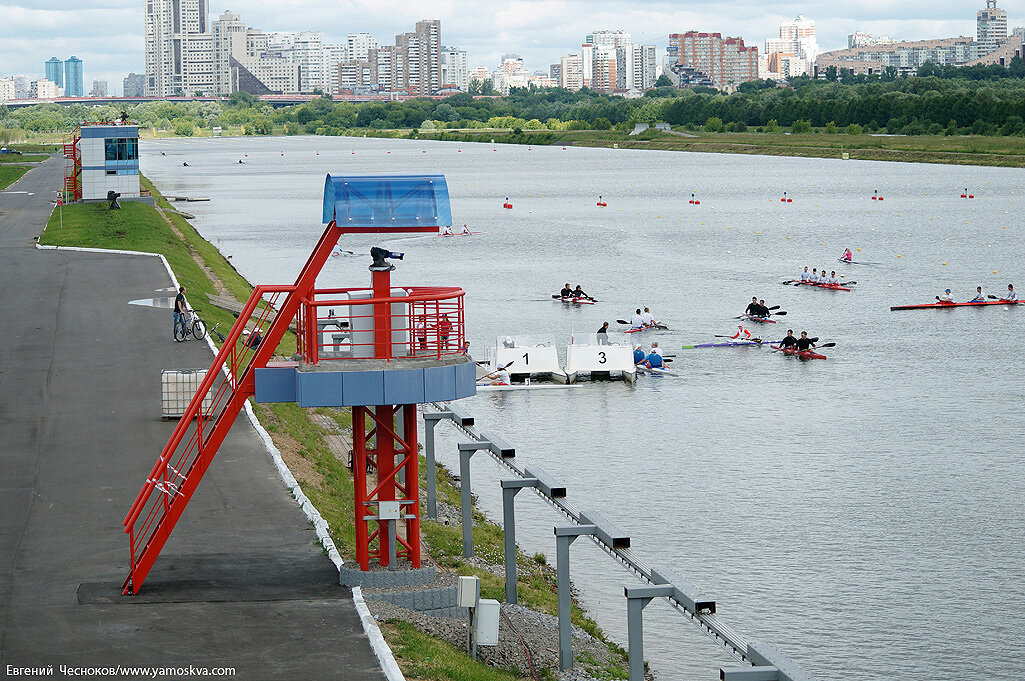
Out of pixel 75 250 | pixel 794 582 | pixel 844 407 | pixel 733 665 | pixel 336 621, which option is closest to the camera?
pixel 336 621

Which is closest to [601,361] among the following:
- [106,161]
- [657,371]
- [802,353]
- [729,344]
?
[657,371]

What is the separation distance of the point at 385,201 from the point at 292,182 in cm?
17143

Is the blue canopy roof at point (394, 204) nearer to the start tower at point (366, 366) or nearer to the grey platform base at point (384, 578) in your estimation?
the start tower at point (366, 366)

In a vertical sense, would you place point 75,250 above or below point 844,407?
above

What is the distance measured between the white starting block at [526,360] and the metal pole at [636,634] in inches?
1180

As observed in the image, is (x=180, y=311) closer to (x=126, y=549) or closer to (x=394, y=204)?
(x=126, y=549)

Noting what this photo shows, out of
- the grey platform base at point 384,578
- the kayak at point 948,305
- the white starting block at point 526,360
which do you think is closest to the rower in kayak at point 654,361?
the white starting block at point 526,360

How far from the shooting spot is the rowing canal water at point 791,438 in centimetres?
2597

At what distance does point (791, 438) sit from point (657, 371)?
418 inches

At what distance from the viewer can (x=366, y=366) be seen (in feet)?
67.3

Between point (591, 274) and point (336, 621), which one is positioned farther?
point (591, 274)

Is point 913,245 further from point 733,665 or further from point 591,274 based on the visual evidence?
point 733,665

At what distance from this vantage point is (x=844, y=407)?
45062 mm

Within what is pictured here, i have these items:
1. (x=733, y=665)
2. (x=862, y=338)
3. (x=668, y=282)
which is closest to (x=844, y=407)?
(x=862, y=338)
